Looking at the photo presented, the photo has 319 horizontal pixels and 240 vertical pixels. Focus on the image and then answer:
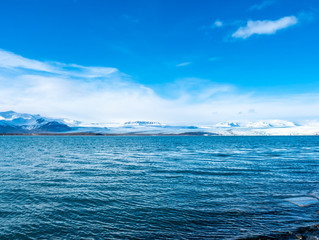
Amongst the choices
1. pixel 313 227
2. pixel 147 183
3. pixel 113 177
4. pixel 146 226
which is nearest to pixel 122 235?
pixel 146 226

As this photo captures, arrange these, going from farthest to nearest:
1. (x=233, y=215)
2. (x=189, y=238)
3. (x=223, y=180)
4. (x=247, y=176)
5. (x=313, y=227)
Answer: (x=247, y=176) → (x=223, y=180) → (x=233, y=215) → (x=313, y=227) → (x=189, y=238)

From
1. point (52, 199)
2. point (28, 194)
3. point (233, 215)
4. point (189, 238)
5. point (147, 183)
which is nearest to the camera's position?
point (189, 238)

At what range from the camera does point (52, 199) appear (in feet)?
55.6

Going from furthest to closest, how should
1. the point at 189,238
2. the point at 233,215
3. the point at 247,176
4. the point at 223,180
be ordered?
the point at 247,176
the point at 223,180
the point at 233,215
the point at 189,238

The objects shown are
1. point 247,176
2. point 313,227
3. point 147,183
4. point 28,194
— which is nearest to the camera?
point 313,227

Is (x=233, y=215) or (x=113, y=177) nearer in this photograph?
(x=233, y=215)

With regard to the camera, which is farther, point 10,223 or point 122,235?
point 10,223

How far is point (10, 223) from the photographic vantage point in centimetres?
1252

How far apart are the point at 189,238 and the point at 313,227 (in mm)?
6391

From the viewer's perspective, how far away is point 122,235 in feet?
37.4

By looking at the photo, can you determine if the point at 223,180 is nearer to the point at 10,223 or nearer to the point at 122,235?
the point at 122,235

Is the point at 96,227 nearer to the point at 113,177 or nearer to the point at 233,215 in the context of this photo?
the point at 233,215

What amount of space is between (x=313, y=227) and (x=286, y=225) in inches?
47.9

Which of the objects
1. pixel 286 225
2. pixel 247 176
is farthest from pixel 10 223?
pixel 247 176
